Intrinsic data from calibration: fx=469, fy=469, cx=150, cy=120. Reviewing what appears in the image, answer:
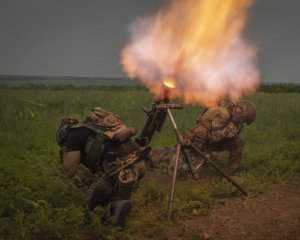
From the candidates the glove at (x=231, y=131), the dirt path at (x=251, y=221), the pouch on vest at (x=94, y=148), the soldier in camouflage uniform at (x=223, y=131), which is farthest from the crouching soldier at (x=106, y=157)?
the glove at (x=231, y=131)

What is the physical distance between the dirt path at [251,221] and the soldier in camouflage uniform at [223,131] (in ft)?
5.44

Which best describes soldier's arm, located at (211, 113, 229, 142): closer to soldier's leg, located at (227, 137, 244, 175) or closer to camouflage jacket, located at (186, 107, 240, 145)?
camouflage jacket, located at (186, 107, 240, 145)

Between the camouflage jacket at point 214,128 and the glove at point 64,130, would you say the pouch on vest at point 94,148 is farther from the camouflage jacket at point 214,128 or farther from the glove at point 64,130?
the camouflage jacket at point 214,128

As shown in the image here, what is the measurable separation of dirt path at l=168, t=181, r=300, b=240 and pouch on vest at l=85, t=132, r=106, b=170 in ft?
4.81

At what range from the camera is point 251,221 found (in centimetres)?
709

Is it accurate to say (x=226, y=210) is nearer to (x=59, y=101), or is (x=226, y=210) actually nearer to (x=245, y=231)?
(x=245, y=231)

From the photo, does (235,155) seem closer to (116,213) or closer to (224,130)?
(224,130)

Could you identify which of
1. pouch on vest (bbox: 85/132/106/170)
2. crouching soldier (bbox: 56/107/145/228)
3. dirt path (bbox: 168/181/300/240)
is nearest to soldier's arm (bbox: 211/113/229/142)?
dirt path (bbox: 168/181/300/240)

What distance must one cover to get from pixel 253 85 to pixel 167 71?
323cm

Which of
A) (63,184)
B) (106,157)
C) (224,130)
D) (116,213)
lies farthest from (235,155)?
(116,213)

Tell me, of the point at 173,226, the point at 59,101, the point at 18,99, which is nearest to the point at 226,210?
the point at 173,226

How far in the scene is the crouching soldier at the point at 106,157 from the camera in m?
6.45

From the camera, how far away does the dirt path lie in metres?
6.47

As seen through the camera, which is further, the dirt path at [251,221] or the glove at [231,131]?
the glove at [231,131]
